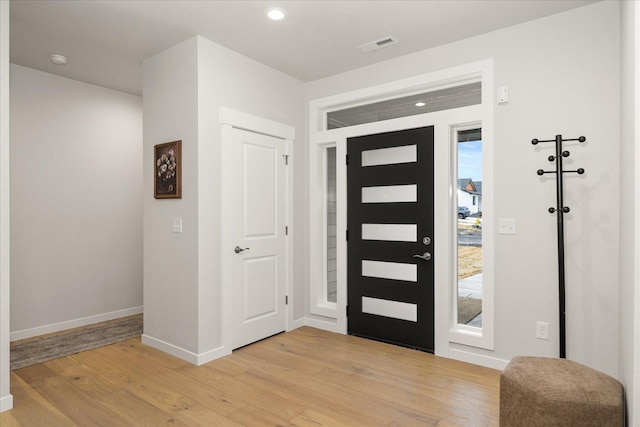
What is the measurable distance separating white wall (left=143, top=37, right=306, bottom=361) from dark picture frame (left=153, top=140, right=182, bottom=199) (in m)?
0.06

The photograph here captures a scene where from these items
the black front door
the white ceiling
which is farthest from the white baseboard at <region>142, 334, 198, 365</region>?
the white ceiling

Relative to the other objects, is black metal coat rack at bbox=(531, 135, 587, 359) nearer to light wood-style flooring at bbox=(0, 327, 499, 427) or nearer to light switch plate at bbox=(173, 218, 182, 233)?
light wood-style flooring at bbox=(0, 327, 499, 427)

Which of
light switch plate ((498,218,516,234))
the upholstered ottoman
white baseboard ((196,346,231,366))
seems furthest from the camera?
white baseboard ((196,346,231,366))

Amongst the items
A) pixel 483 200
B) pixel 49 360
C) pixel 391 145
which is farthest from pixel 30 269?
pixel 483 200

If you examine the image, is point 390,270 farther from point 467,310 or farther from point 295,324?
point 295,324

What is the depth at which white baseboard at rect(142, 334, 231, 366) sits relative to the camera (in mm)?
3244

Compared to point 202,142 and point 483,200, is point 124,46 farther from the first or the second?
point 483,200

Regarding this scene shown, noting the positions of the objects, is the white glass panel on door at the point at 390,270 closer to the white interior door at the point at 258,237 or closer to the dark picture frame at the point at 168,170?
the white interior door at the point at 258,237

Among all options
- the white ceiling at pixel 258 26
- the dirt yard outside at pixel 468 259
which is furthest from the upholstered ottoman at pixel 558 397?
the white ceiling at pixel 258 26

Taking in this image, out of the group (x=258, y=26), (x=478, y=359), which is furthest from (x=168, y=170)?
(x=478, y=359)

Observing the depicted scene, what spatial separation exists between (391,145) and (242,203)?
1563mm

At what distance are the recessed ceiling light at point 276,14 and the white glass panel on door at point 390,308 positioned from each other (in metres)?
2.71

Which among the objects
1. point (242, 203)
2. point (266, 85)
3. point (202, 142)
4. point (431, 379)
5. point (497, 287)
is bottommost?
point (431, 379)

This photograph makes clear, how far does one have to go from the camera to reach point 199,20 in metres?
3.01
